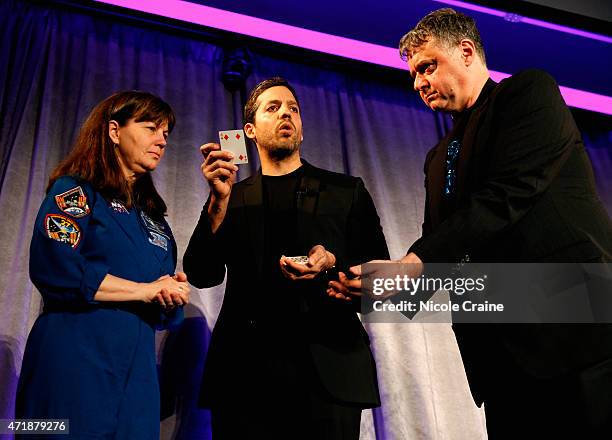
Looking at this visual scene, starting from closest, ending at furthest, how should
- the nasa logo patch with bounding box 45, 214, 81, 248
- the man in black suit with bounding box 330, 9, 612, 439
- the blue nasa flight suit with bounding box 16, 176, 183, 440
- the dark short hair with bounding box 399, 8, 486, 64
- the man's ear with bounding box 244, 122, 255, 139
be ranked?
the man in black suit with bounding box 330, 9, 612, 439 → the blue nasa flight suit with bounding box 16, 176, 183, 440 → the nasa logo patch with bounding box 45, 214, 81, 248 → the dark short hair with bounding box 399, 8, 486, 64 → the man's ear with bounding box 244, 122, 255, 139

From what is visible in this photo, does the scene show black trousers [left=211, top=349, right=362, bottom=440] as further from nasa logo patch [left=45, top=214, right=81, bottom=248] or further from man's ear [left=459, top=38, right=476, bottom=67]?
man's ear [left=459, top=38, right=476, bottom=67]

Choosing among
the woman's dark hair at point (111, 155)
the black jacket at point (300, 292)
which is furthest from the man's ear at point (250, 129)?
the woman's dark hair at point (111, 155)

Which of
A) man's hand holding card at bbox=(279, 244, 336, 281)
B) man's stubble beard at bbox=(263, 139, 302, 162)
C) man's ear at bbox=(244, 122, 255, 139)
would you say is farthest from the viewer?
man's ear at bbox=(244, 122, 255, 139)

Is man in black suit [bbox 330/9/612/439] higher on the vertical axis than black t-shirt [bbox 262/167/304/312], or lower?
lower

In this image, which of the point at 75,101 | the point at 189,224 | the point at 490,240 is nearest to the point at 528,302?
the point at 490,240

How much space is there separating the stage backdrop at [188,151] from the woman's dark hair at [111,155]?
84 centimetres

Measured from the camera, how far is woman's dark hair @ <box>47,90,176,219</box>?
186 centimetres

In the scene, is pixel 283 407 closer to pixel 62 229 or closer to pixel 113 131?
pixel 62 229

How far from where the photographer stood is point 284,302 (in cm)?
200

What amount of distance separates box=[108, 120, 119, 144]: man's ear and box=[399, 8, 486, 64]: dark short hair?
105 centimetres

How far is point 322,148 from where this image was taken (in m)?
3.54

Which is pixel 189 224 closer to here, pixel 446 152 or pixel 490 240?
pixel 446 152

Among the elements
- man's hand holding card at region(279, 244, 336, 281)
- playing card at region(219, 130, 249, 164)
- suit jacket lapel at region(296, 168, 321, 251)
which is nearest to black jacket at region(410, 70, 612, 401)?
man's hand holding card at region(279, 244, 336, 281)

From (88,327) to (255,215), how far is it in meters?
0.79
